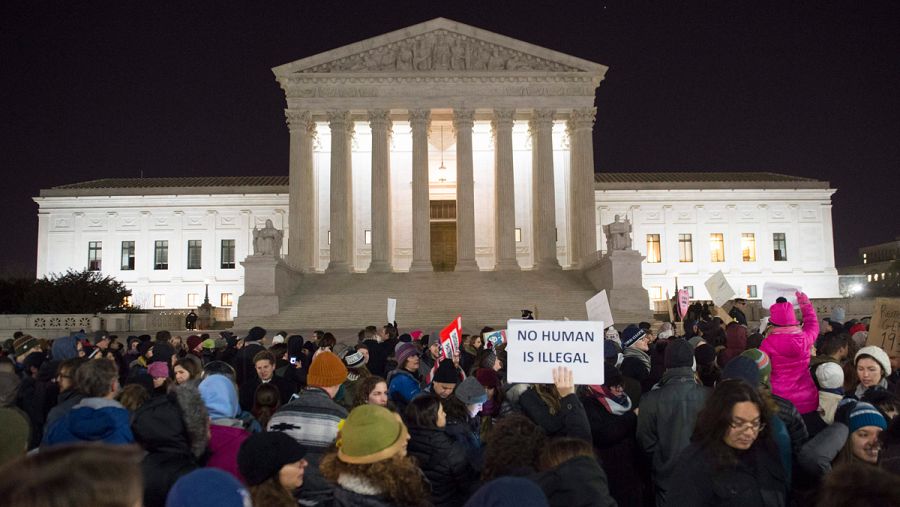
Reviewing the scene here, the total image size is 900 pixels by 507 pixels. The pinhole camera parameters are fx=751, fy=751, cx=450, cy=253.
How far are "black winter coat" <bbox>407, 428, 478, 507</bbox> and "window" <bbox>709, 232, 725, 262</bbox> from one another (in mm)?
56484

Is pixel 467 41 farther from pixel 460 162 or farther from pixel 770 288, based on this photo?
pixel 770 288

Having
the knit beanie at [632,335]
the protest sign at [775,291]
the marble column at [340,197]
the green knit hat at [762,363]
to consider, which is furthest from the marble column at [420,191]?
the green knit hat at [762,363]

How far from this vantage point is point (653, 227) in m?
58.2

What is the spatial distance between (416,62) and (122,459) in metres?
43.8

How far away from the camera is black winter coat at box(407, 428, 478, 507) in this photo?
5223 mm

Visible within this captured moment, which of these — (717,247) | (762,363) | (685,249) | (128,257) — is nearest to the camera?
(762,363)

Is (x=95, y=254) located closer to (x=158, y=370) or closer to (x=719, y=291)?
Answer: (x=719, y=291)

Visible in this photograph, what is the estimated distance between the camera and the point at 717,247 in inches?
2302

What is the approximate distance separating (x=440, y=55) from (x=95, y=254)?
105 ft

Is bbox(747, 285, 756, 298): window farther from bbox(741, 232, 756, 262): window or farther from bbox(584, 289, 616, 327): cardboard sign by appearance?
bbox(584, 289, 616, 327): cardboard sign

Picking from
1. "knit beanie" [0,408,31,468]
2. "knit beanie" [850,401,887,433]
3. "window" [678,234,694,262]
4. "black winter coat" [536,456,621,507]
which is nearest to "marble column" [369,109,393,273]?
"window" [678,234,694,262]

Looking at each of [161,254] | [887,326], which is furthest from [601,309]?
[161,254]

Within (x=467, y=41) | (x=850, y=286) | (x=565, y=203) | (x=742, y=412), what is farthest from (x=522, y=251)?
(x=742, y=412)

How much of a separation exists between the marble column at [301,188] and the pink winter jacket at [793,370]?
37113 millimetres
